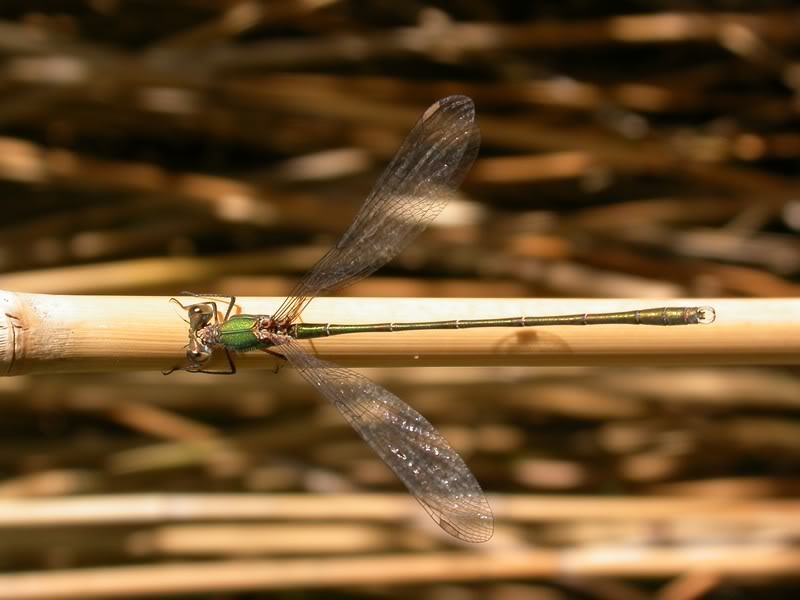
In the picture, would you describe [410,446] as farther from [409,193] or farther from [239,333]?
[409,193]

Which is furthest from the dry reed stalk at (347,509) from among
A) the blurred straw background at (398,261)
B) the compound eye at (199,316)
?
the compound eye at (199,316)

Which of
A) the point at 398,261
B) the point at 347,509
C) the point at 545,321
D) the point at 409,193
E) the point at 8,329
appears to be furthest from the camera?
the point at 398,261

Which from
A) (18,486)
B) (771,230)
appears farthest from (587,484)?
(18,486)

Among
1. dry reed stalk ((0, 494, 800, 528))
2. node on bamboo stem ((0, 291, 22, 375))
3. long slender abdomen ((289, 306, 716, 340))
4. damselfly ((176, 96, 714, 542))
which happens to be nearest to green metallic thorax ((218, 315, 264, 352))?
damselfly ((176, 96, 714, 542))

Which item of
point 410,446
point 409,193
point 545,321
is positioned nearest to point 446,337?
point 545,321

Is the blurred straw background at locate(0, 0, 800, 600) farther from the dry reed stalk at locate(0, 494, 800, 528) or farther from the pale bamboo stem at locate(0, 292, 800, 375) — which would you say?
the pale bamboo stem at locate(0, 292, 800, 375)

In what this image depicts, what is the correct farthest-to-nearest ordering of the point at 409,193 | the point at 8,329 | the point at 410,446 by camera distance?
the point at 409,193 < the point at 410,446 < the point at 8,329

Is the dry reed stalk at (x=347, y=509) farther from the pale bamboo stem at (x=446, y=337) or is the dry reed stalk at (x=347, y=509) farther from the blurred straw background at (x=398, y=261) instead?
the pale bamboo stem at (x=446, y=337)
